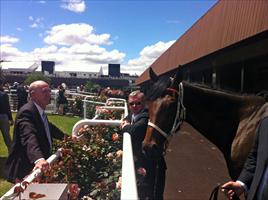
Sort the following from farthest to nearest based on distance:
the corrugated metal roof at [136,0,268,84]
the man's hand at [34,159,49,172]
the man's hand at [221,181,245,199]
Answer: the corrugated metal roof at [136,0,268,84]
the man's hand at [34,159,49,172]
the man's hand at [221,181,245,199]

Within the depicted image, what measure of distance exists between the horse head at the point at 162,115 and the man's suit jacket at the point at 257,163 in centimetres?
112

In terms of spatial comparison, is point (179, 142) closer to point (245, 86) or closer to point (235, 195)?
point (245, 86)

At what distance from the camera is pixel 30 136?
333 centimetres

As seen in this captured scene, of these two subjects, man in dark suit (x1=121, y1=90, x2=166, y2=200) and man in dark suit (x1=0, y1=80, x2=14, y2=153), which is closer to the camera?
man in dark suit (x1=121, y1=90, x2=166, y2=200)

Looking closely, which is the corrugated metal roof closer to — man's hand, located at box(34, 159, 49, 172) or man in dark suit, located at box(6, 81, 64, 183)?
man in dark suit, located at box(6, 81, 64, 183)

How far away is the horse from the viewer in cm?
344

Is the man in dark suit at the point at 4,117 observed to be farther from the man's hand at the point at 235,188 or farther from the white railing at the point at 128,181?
the white railing at the point at 128,181

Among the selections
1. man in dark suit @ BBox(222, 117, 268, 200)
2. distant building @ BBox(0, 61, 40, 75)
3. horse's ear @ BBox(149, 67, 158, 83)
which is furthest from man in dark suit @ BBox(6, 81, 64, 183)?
distant building @ BBox(0, 61, 40, 75)

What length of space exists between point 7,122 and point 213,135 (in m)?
5.89

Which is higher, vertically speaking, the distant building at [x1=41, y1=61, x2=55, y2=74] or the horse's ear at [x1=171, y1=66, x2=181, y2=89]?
the distant building at [x1=41, y1=61, x2=55, y2=74]

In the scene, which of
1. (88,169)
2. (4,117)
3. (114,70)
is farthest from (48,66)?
(88,169)

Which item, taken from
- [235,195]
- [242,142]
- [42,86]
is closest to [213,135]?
[242,142]

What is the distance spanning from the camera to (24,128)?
11.2 feet

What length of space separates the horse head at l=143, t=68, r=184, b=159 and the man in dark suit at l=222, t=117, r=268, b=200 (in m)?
1.03
